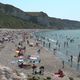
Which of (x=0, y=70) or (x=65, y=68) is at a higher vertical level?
(x=0, y=70)

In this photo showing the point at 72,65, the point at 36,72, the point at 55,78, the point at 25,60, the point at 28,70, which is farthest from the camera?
the point at 72,65

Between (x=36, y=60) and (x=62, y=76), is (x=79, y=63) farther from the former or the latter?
(x=62, y=76)

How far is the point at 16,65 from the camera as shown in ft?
132

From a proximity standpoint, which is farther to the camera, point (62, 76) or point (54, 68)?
point (54, 68)

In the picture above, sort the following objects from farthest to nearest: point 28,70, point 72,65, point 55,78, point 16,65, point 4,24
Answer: point 4,24
point 72,65
point 16,65
point 28,70
point 55,78

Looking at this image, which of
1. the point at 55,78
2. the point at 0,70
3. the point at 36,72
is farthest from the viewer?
the point at 36,72

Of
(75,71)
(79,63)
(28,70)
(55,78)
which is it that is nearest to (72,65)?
(79,63)

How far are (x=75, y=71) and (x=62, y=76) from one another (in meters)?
8.26

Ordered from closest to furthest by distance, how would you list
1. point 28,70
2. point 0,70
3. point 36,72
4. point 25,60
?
point 0,70
point 36,72
point 28,70
point 25,60

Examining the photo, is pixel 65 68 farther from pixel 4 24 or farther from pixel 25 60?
pixel 4 24

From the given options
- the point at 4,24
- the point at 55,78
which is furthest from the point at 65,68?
the point at 4,24

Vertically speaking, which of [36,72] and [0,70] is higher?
[0,70]

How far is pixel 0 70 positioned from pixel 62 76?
1463 centimetres

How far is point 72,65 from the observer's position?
46.7 m
